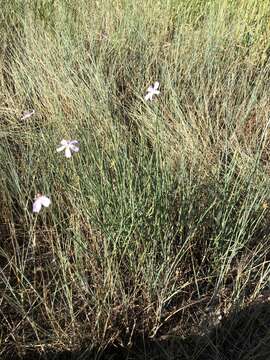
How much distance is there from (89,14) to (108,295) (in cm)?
231

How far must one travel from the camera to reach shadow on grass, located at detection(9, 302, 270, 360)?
1.26 metres

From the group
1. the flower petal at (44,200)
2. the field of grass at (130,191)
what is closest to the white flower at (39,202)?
the flower petal at (44,200)

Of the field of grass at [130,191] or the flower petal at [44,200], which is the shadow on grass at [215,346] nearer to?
the field of grass at [130,191]

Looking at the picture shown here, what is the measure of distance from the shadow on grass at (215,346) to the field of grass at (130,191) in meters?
0.02

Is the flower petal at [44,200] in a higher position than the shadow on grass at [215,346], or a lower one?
higher

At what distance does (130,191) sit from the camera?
1.30 metres

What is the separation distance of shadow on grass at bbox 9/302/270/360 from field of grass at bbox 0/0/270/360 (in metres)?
0.02

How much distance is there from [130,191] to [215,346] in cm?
54

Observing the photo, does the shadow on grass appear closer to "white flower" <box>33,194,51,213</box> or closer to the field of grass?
the field of grass

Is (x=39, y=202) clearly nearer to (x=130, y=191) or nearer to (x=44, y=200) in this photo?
(x=44, y=200)

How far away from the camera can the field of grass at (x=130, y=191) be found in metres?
1.30

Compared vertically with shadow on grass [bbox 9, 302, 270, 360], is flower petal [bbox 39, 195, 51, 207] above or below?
above

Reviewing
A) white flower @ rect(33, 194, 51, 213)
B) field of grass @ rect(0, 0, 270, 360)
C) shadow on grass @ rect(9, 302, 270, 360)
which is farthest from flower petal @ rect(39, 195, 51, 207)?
shadow on grass @ rect(9, 302, 270, 360)

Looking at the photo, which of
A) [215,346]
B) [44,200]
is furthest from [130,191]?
[215,346]
